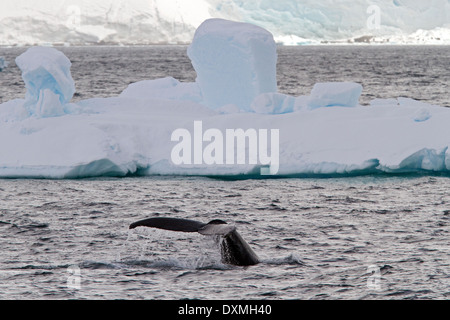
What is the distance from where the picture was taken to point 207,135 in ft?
72.2

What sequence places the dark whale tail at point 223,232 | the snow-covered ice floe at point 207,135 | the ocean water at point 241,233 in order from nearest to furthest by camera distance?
the dark whale tail at point 223,232
the ocean water at point 241,233
the snow-covered ice floe at point 207,135

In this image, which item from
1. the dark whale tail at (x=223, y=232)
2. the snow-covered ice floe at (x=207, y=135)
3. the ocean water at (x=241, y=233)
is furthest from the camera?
the snow-covered ice floe at (x=207, y=135)

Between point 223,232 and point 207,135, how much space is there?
37.2 feet

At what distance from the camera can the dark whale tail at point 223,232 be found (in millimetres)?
10797

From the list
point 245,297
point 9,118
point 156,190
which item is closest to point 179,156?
point 156,190

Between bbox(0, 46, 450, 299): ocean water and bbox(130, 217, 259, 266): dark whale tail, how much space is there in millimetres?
229

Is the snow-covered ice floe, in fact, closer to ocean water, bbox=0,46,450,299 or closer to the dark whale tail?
ocean water, bbox=0,46,450,299

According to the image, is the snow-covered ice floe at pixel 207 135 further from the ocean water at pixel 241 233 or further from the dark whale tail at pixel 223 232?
the dark whale tail at pixel 223 232

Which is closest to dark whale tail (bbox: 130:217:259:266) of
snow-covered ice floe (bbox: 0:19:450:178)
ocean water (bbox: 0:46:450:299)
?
ocean water (bbox: 0:46:450:299)

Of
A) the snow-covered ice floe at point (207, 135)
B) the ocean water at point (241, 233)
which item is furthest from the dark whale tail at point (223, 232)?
the snow-covered ice floe at point (207, 135)

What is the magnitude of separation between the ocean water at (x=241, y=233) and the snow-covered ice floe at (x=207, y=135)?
46cm

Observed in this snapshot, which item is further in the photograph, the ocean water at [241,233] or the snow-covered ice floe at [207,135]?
the snow-covered ice floe at [207,135]

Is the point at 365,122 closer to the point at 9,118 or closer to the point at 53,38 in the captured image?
the point at 9,118
